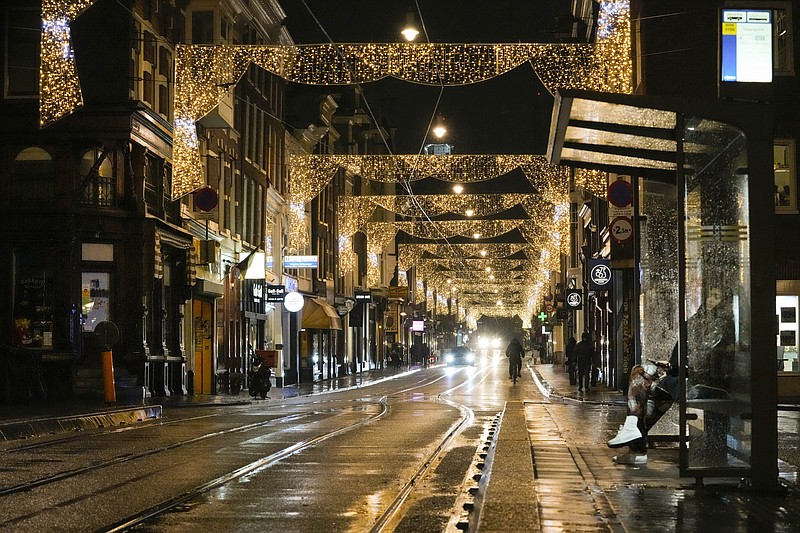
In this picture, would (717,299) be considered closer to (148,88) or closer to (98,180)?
(98,180)

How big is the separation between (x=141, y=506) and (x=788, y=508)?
5.93m

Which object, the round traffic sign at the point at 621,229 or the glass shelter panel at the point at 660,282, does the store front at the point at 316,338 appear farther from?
the glass shelter panel at the point at 660,282

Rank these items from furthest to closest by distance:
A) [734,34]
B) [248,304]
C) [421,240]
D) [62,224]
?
[421,240]
[248,304]
[62,224]
[734,34]

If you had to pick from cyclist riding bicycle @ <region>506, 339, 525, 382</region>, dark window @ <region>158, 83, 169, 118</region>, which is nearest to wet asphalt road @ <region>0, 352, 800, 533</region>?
dark window @ <region>158, 83, 169, 118</region>

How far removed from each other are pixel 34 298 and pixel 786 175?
20682 millimetres

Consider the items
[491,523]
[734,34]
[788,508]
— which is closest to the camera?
[491,523]

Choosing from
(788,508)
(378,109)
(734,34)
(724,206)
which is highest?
(378,109)

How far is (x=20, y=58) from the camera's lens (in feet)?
108

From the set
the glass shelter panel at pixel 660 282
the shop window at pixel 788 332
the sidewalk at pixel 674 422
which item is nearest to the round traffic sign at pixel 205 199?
the sidewalk at pixel 674 422

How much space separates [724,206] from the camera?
1239cm

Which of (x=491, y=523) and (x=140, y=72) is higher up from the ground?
(x=140, y=72)

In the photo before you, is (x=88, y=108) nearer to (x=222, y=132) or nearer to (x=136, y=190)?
(x=136, y=190)

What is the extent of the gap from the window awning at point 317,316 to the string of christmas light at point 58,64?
29.7 m

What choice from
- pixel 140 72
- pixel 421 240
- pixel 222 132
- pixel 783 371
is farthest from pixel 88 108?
pixel 421 240
